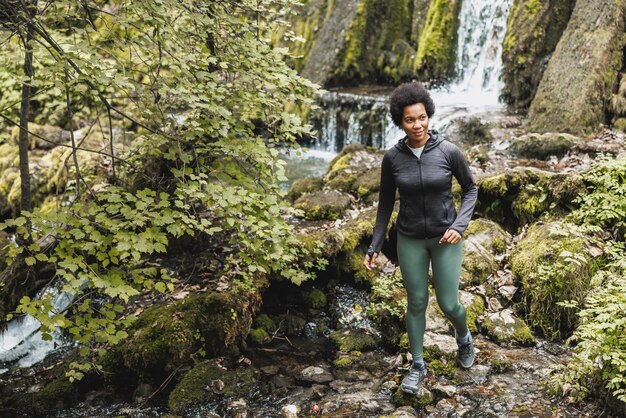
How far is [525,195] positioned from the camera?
668cm

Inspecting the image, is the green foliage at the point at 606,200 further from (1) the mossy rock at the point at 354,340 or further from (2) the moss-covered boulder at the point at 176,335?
(2) the moss-covered boulder at the point at 176,335

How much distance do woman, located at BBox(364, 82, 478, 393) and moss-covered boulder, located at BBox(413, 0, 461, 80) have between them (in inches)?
462

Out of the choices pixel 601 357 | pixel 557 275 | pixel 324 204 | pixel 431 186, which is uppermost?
pixel 431 186

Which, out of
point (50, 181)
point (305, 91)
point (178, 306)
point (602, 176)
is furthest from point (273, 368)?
point (50, 181)

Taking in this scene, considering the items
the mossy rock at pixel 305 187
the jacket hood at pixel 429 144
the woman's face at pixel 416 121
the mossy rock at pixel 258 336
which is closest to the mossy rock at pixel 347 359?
the mossy rock at pixel 258 336

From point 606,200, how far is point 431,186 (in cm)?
329

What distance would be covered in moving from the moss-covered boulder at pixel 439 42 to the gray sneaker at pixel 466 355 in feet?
38.2

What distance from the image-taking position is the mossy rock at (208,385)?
4555 millimetres

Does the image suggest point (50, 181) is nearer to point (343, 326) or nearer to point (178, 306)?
point (178, 306)

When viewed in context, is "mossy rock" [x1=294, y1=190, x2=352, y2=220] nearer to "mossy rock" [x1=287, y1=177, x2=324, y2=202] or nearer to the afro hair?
"mossy rock" [x1=287, y1=177, x2=324, y2=202]

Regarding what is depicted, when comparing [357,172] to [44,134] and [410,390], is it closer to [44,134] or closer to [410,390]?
[410,390]

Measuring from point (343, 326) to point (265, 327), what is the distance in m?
0.92

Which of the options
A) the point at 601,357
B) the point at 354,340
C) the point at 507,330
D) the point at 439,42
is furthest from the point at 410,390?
the point at 439,42

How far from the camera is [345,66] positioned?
1606cm
